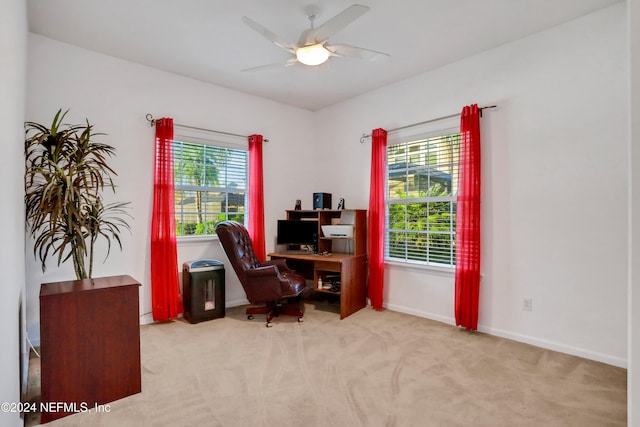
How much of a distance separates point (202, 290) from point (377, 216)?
7.26ft

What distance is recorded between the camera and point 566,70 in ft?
9.18

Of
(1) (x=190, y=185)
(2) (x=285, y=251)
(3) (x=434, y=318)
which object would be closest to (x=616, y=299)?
(3) (x=434, y=318)

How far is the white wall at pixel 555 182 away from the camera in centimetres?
258

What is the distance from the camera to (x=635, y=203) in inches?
51.3

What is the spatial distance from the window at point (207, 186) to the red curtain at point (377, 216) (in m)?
1.73

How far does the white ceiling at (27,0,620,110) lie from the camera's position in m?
2.54

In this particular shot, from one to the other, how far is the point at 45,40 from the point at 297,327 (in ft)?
11.9

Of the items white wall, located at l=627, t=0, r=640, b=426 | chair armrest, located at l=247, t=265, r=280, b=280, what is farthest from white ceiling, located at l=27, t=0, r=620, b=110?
chair armrest, located at l=247, t=265, r=280, b=280

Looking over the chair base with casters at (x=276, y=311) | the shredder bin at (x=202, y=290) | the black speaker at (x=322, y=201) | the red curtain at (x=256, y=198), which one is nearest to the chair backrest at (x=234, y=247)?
the shredder bin at (x=202, y=290)

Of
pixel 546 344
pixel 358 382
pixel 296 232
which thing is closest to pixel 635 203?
pixel 358 382

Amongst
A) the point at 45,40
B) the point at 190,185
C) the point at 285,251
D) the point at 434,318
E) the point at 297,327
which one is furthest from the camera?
the point at 285,251

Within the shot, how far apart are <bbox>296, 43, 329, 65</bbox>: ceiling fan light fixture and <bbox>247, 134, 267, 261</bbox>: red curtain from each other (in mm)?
1830

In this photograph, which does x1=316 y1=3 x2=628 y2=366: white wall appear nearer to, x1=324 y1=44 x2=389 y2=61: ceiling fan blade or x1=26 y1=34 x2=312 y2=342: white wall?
x1=324 y1=44 x2=389 y2=61: ceiling fan blade

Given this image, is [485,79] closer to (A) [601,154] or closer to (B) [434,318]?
(A) [601,154]
